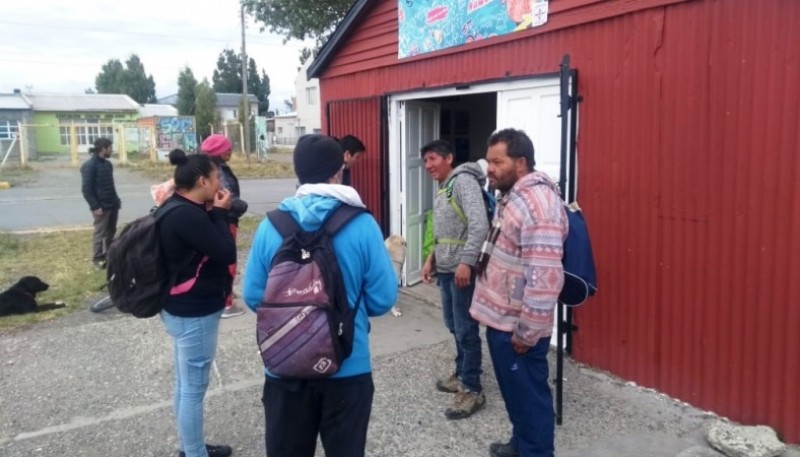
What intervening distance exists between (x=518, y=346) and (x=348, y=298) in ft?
3.23

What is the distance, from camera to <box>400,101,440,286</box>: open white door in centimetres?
693

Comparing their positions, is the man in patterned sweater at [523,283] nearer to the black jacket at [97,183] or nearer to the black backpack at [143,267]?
the black backpack at [143,267]

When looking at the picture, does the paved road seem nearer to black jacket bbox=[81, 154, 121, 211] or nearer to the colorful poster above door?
black jacket bbox=[81, 154, 121, 211]

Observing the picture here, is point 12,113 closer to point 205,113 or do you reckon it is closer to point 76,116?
point 76,116

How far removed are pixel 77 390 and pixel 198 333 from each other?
85.5 inches

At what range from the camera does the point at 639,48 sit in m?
4.06

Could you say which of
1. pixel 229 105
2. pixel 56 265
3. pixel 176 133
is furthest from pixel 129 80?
pixel 56 265

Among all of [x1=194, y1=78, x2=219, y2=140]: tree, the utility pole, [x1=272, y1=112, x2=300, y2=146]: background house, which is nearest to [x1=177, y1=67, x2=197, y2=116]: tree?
[x1=272, y1=112, x2=300, y2=146]: background house

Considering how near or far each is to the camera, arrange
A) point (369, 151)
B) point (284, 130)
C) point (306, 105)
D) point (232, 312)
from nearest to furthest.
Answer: point (232, 312) < point (369, 151) < point (306, 105) < point (284, 130)

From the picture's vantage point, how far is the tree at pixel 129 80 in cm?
7606

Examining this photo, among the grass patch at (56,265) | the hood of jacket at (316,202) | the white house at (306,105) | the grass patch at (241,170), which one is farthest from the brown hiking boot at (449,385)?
the white house at (306,105)

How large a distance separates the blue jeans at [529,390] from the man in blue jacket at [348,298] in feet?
2.75

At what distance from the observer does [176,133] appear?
36.0 metres

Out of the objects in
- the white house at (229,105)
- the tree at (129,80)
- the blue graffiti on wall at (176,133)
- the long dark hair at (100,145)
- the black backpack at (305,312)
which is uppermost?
the tree at (129,80)
